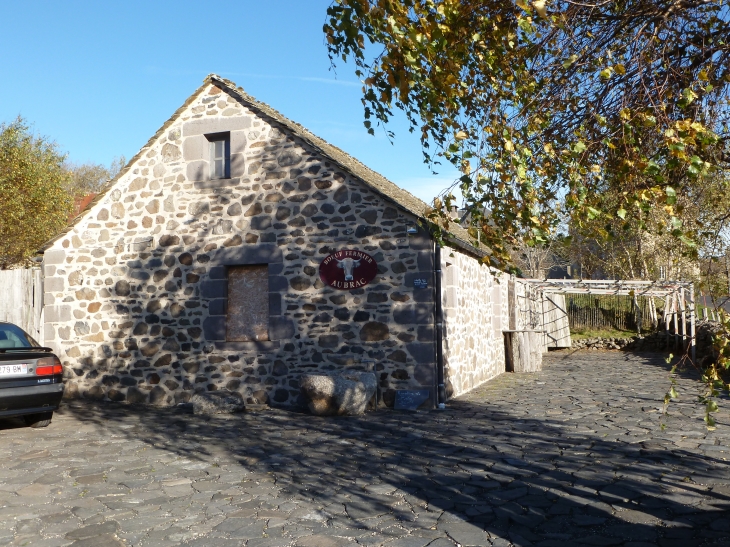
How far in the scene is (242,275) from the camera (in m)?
12.3

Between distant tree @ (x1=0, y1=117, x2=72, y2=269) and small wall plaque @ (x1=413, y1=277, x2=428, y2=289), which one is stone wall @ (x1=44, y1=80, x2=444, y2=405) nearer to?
small wall plaque @ (x1=413, y1=277, x2=428, y2=289)

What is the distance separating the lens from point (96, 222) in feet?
42.5

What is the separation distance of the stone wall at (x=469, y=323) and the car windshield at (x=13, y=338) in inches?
249

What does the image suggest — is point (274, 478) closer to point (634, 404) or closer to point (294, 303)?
point (294, 303)

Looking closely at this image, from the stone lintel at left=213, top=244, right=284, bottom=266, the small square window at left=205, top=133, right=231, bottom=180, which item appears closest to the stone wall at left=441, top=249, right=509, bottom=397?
the stone lintel at left=213, top=244, right=284, bottom=266

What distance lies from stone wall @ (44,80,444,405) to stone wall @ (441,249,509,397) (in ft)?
1.29

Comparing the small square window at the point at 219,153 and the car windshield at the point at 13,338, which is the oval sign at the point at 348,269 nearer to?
the small square window at the point at 219,153

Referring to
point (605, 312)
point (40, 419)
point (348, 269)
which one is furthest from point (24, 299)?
point (605, 312)

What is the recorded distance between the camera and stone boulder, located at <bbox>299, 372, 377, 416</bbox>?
10.5 meters

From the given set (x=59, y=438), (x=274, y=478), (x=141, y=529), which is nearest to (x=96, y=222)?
(x=59, y=438)

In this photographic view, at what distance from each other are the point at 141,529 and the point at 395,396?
6197mm

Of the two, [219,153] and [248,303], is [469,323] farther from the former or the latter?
[219,153]

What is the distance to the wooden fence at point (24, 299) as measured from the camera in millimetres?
13211

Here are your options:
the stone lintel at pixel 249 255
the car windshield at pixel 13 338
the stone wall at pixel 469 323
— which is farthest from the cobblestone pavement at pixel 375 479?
the stone lintel at pixel 249 255
